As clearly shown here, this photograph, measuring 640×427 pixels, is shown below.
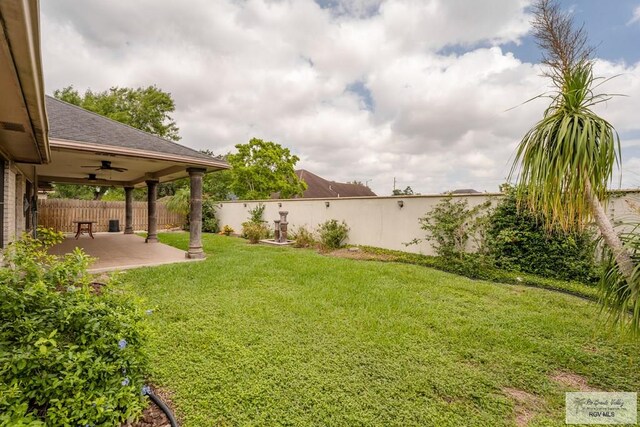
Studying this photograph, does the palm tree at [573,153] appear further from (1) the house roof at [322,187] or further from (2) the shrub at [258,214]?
(1) the house roof at [322,187]

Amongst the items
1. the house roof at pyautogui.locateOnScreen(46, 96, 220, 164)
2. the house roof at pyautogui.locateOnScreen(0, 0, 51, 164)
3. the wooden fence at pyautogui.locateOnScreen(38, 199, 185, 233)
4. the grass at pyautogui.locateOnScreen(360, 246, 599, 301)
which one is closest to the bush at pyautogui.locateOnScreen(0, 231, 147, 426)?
the house roof at pyautogui.locateOnScreen(0, 0, 51, 164)

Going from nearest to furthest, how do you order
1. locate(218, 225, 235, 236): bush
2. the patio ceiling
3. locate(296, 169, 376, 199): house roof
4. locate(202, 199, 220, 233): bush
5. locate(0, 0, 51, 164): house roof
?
locate(0, 0, 51, 164): house roof < the patio ceiling < locate(218, 225, 235, 236): bush < locate(202, 199, 220, 233): bush < locate(296, 169, 376, 199): house roof

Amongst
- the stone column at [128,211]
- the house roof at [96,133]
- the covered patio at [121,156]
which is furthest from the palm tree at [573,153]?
the stone column at [128,211]

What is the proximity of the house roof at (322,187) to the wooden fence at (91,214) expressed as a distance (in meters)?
14.1

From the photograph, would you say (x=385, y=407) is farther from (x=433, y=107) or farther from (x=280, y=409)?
(x=433, y=107)

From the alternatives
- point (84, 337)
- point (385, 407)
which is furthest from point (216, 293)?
point (385, 407)

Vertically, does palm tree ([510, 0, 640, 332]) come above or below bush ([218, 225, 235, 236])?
above

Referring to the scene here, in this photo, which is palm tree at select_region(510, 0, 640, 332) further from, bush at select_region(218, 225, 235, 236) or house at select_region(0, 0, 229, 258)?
bush at select_region(218, 225, 235, 236)

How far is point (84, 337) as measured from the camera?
1929 millimetres

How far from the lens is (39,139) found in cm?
383

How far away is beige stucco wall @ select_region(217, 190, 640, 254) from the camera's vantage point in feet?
26.3

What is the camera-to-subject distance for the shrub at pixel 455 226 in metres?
7.90

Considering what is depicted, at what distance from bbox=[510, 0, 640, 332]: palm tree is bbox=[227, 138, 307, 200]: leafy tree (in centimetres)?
2396

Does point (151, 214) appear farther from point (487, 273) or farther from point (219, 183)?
point (219, 183)
